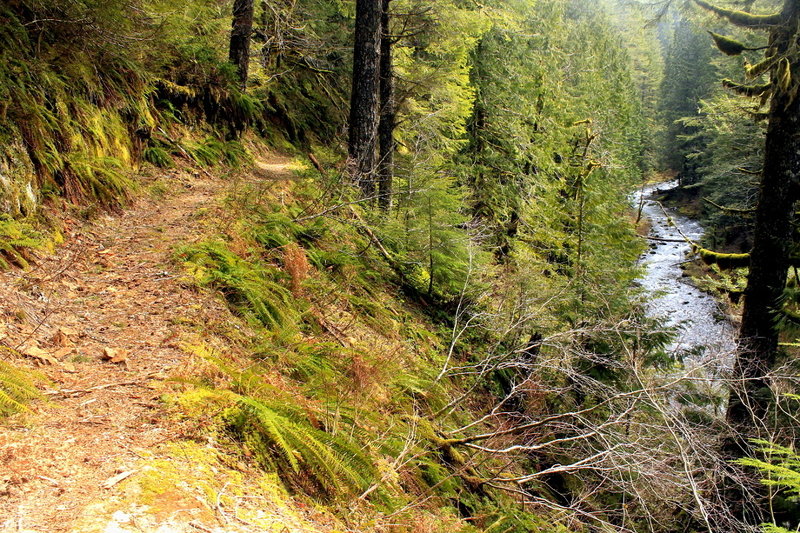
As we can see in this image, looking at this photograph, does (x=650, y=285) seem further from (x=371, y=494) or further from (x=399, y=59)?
(x=371, y=494)

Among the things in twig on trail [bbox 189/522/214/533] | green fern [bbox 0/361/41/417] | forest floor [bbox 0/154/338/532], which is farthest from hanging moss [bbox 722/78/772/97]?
green fern [bbox 0/361/41/417]

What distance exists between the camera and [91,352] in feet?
10.3

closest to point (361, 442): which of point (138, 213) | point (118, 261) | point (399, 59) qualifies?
point (118, 261)

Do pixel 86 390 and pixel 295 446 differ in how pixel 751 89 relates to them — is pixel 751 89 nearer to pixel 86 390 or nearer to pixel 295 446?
pixel 295 446

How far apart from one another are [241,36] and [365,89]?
4197mm

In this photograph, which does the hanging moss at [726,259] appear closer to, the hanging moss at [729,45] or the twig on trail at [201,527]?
the hanging moss at [729,45]

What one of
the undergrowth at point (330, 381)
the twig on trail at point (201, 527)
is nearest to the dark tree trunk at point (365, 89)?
the undergrowth at point (330, 381)

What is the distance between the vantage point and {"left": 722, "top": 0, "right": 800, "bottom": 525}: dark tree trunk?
21.7ft

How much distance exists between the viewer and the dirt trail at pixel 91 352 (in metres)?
2.00

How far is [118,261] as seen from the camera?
4.49 metres

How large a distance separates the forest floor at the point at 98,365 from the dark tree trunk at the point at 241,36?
6.46 m

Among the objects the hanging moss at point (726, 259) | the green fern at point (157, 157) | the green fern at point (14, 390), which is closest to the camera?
the green fern at point (14, 390)

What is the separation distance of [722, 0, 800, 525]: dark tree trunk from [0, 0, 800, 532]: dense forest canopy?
3cm

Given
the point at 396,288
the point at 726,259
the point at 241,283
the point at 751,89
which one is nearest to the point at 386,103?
the point at 396,288
